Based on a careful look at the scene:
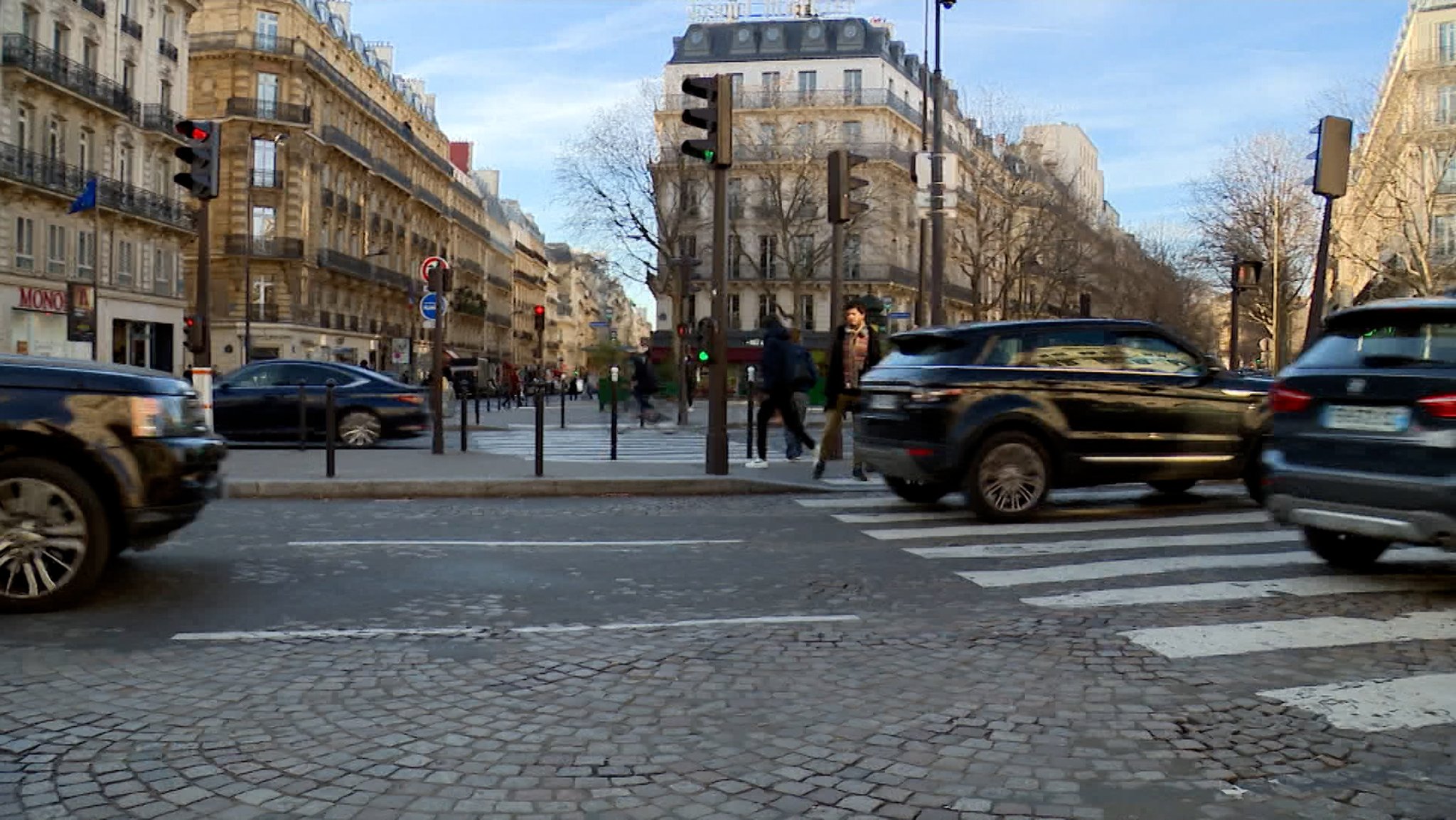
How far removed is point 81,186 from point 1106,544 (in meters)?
40.4

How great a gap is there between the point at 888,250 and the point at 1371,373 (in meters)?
59.2

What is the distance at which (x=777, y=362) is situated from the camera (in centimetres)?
1398

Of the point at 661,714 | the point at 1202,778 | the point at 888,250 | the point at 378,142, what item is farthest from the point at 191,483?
the point at 378,142

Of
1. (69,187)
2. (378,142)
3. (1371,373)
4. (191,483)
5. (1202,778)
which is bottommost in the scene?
(1202,778)

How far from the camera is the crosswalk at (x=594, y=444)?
16094 millimetres

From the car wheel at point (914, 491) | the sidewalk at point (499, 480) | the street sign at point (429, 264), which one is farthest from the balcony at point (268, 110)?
the car wheel at point (914, 491)

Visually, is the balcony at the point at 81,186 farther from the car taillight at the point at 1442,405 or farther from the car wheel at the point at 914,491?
the car taillight at the point at 1442,405

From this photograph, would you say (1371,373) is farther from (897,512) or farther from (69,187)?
(69,187)

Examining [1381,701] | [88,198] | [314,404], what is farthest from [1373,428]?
[88,198]

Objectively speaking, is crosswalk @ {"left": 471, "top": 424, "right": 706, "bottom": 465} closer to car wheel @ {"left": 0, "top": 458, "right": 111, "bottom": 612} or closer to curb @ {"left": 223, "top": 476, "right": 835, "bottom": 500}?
curb @ {"left": 223, "top": 476, "right": 835, "bottom": 500}

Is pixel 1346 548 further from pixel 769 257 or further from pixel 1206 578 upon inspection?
pixel 769 257

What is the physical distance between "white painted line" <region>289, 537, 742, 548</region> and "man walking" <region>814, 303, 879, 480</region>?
15.2 feet

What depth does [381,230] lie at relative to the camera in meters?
71.2

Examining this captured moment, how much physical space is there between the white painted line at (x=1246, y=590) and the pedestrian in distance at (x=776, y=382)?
709 centimetres
